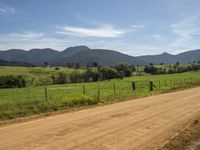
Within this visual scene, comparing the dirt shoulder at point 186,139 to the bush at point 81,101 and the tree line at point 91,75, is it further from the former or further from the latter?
the tree line at point 91,75

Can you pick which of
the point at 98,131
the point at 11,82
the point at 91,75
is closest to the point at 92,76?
the point at 91,75

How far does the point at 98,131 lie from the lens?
1363cm

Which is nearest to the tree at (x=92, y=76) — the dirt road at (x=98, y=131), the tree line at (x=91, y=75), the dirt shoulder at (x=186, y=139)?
the tree line at (x=91, y=75)

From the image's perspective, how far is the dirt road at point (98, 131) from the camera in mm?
11312

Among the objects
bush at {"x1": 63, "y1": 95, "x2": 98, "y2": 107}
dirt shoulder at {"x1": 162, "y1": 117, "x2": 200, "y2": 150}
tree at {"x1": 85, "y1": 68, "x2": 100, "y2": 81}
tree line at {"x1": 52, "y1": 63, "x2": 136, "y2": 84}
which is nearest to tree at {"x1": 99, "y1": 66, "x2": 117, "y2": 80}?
tree line at {"x1": 52, "y1": 63, "x2": 136, "y2": 84}

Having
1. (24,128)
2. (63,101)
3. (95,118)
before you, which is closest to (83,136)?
(24,128)

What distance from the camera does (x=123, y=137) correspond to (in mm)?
12531

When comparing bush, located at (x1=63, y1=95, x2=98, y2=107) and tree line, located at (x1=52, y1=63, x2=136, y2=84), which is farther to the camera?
tree line, located at (x1=52, y1=63, x2=136, y2=84)

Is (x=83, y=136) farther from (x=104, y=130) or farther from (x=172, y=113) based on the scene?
(x=172, y=113)

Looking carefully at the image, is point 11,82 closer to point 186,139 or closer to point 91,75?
point 91,75

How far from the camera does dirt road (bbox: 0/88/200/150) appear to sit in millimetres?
11312

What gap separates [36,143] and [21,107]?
389 inches

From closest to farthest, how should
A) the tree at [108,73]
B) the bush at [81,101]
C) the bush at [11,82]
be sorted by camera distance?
1. the bush at [81,101]
2. the bush at [11,82]
3. the tree at [108,73]

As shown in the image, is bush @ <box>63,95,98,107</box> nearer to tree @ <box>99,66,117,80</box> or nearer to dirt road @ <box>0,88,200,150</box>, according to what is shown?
dirt road @ <box>0,88,200,150</box>
